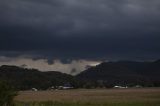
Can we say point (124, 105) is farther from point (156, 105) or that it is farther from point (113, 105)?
point (156, 105)

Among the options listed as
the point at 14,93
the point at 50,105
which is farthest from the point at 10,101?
the point at 50,105

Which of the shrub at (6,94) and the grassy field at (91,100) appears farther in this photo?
the grassy field at (91,100)

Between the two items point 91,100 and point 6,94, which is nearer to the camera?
point 6,94

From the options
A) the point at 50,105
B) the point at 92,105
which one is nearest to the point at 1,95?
the point at 50,105

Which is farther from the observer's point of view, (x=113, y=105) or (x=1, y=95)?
(x=113, y=105)

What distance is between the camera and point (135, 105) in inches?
3147

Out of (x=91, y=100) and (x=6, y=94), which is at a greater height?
(x=91, y=100)

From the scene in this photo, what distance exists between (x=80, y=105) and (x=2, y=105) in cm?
2398

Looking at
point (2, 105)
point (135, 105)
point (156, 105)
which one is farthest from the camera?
point (135, 105)

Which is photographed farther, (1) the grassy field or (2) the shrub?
(1) the grassy field

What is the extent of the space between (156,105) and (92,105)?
456 inches

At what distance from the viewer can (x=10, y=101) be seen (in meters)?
60.8

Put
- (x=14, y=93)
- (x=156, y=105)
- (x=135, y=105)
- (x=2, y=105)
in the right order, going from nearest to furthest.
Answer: (x=2, y=105) < (x=14, y=93) < (x=156, y=105) < (x=135, y=105)

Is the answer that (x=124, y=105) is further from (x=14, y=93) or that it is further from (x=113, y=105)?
(x=14, y=93)
